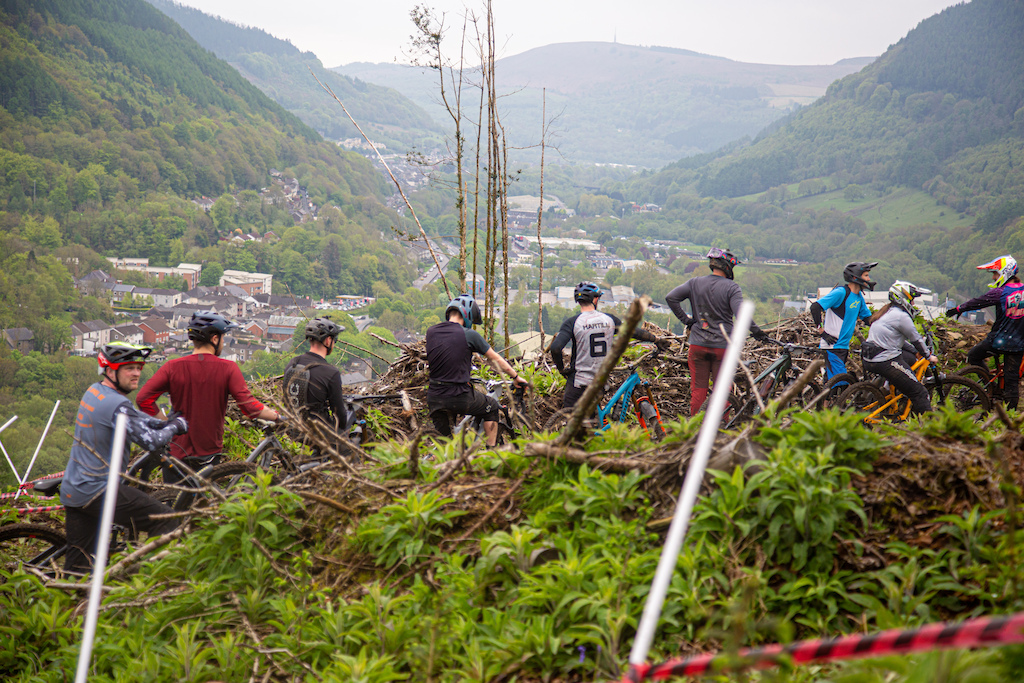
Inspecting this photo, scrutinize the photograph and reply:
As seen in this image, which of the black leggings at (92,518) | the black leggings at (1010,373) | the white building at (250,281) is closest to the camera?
the black leggings at (92,518)

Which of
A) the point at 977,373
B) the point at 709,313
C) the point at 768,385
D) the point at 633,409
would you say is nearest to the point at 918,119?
the point at 977,373

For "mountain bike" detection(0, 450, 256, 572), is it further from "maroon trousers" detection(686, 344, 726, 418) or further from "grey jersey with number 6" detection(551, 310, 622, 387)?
"maroon trousers" detection(686, 344, 726, 418)

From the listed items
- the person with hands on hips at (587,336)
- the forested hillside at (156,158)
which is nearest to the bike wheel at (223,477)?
the person with hands on hips at (587,336)

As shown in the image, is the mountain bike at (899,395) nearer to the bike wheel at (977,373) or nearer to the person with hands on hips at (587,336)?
the bike wheel at (977,373)

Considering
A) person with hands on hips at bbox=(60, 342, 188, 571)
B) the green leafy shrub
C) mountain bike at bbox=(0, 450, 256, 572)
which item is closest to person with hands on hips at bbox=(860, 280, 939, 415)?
the green leafy shrub

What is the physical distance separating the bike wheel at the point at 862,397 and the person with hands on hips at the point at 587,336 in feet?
8.39

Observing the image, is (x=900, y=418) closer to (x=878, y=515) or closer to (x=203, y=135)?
(x=878, y=515)

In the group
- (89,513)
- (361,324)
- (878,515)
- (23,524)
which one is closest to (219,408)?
(89,513)

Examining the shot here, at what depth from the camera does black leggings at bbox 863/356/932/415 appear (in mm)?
6613

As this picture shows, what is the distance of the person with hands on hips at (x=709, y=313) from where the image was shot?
259 inches

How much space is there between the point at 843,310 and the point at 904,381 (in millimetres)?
1054

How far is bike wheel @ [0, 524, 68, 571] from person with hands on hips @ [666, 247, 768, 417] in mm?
6413

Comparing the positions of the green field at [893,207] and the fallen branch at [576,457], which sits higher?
the green field at [893,207]

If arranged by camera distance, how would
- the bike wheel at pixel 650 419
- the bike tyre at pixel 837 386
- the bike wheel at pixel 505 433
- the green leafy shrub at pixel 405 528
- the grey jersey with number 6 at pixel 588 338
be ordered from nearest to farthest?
1. the green leafy shrub at pixel 405 528
2. the grey jersey with number 6 at pixel 588 338
3. the bike wheel at pixel 650 419
4. the bike tyre at pixel 837 386
5. the bike wheel at pixel 505 433
